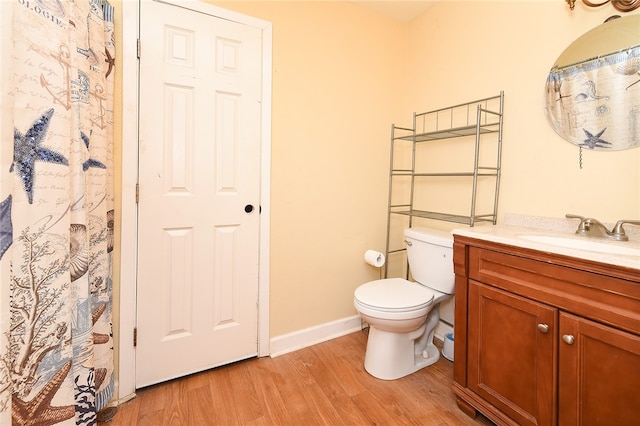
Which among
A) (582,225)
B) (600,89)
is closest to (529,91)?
(600,89)

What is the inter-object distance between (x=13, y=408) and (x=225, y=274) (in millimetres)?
949

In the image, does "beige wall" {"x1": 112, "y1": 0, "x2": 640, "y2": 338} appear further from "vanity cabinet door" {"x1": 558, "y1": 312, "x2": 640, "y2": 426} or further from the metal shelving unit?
"vanity cabinet door" {"x1": 558, "y1": 312, "x2": 640, "y2": 426}

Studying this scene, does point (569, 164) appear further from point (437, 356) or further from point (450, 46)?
point (437, 356)

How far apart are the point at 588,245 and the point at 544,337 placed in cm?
46

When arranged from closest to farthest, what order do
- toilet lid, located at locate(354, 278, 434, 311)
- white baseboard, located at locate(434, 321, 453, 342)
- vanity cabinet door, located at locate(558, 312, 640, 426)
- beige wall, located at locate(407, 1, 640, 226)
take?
vanity cabinet door, located at locate(558, 312, 640, 426) → beige wall, located at locate(407, 1, 640, 226) → toilet lid, located at locate(354, 278, 434, 311) → white baseboard, located at locate(434, 321, 453, 342)

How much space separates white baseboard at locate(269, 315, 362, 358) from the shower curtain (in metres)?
0.95

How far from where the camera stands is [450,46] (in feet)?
6.34

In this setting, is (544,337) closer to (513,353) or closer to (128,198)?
(513,353)

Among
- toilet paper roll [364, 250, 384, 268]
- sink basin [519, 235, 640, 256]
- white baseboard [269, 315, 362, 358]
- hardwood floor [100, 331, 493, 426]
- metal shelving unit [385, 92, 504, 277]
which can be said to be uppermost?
metal shelving unit [385, 92, 504, 277]

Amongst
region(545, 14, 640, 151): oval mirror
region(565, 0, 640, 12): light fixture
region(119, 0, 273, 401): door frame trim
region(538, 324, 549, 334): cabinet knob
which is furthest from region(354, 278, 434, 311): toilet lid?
region(565, 0, 640, 12): light fixture

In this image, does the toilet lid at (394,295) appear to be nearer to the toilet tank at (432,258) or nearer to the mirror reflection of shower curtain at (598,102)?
the toilet tank at (432,258)

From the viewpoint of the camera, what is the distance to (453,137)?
1949mm

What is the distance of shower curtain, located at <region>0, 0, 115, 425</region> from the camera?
2.48 ft

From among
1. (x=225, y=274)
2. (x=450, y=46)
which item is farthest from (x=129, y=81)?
(x=450, y=46)
